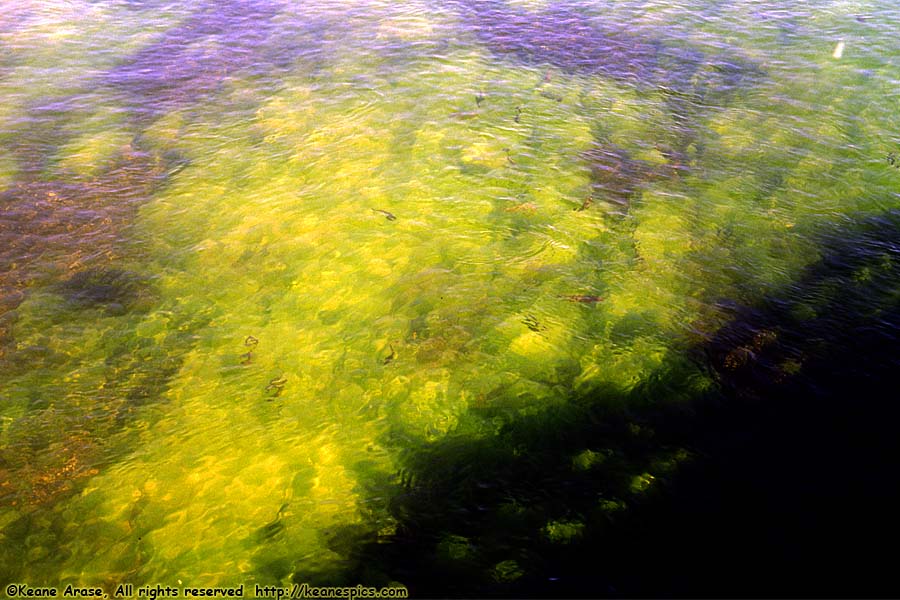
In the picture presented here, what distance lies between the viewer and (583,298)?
9125 millimetres

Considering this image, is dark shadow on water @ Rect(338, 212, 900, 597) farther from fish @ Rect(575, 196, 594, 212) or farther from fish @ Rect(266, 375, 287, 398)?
fish @ Rect(575, 196, 594, 212)

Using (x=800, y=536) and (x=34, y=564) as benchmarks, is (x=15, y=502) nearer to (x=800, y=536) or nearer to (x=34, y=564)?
(x=34, y=564)

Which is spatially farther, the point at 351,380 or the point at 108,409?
the point at 351,380

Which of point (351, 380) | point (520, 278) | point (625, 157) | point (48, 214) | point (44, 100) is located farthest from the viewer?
point (44, 100)

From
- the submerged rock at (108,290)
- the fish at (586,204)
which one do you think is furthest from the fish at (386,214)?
the submerged rock at (108,290)

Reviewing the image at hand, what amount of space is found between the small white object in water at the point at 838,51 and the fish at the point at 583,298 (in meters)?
12.6

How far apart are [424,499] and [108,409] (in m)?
4.46

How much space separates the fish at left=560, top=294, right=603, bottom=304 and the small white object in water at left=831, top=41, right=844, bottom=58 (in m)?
12.6

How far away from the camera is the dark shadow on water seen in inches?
229

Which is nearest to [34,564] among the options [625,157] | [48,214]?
[48,214]

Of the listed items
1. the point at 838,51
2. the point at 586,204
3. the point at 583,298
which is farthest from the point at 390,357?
the point at 838,51

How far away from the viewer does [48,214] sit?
10.3 m

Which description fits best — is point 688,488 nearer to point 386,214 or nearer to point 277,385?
point 277,385

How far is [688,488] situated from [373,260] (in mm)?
6102
